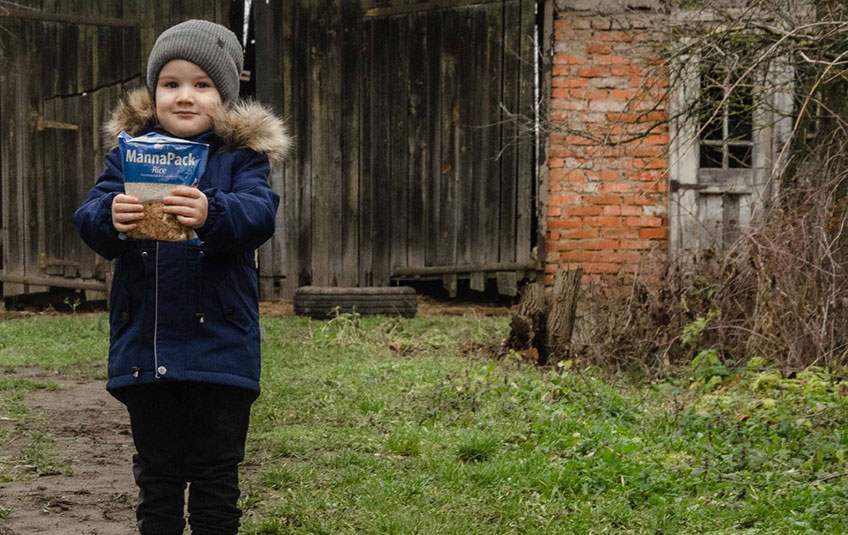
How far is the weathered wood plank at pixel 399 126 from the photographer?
31.6ft

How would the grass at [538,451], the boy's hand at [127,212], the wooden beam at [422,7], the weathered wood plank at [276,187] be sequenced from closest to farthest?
→ the boy's hand at [127,212] → the grass at [538,451] → the weathered wood plank at [276,187] → the wooden beam at [422,7]

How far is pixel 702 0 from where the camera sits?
310 inches

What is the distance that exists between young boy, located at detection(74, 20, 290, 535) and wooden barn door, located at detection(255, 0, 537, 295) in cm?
672

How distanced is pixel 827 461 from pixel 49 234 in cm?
778

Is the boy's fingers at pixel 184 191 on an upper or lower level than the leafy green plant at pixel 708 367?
upper

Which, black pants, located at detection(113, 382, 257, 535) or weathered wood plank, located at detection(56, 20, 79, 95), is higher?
weathered wood plank, located at detection(56, 20, 79, 95)

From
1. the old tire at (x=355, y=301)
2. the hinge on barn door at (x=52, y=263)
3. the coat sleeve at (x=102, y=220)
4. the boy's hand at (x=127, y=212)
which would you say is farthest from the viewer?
the hinge on barn door at (x=52, y=263)

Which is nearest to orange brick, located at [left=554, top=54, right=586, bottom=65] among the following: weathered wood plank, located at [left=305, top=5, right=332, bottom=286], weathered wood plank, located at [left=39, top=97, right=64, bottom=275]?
weathered wood plank, located at [left=305, top=5, right=332, bottom=286]

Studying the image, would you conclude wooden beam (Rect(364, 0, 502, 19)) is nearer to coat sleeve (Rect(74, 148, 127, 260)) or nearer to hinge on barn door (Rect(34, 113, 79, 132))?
hinge on barn door (Rect(34, 113, 79, 132))

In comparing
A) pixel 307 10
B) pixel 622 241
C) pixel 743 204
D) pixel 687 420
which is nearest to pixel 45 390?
Result: pixel 687 420

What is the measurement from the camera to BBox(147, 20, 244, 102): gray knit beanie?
2.88 m

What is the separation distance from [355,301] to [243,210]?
605 cm

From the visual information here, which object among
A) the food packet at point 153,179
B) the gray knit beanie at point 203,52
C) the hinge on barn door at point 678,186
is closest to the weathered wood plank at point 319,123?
the hinge on barn door at point 678,186

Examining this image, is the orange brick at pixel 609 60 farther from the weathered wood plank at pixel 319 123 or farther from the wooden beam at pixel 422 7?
the weathered wood plank at pixel 319 123
